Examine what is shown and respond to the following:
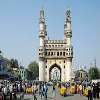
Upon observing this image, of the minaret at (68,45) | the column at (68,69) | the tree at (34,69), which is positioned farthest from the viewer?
the tree at (34,69)

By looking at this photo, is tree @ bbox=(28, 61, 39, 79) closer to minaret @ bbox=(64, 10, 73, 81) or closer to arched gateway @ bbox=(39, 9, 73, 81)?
arched gateway @ bbox=(39, 9, 73, 81)

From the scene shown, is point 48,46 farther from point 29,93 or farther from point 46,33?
point 29,93

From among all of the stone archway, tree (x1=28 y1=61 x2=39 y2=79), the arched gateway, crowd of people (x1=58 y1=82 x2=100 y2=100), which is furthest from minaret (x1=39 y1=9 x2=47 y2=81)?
crowd of people (x1=58 y1=82 x2=100 y2=100)

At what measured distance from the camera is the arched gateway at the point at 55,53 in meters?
99.0

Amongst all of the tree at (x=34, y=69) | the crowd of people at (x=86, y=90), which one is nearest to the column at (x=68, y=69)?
the tree at (x=34, y=69)

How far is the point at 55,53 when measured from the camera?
10288cm

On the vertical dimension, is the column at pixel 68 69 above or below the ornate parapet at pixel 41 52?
below

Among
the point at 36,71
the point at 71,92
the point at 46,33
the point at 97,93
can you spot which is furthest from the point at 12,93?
the point at 36,71

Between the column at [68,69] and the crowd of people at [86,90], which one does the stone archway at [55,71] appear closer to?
the column at [68,69]

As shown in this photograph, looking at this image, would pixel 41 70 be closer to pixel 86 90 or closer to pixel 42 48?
pixel 42 48

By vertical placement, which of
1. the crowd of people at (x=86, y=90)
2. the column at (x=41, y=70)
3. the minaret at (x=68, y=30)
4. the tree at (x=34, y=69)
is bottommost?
the crowd of people at (x=86, y=90)

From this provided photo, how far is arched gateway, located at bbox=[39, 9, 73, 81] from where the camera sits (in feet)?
325

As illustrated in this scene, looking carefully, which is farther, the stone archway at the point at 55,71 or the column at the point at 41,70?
the stone archway at the point at 55,71

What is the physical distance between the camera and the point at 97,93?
95.1 ft
